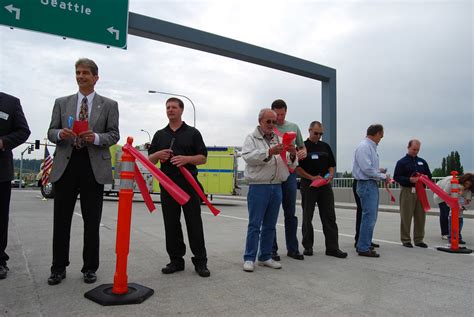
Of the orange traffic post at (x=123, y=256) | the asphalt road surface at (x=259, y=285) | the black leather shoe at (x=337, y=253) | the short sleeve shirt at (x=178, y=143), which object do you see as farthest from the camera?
the black leather shoe at (x=337, y=253)

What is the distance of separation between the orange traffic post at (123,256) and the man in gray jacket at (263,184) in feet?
4.93

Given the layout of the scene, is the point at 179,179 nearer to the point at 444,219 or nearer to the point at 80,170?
the point at 80,170

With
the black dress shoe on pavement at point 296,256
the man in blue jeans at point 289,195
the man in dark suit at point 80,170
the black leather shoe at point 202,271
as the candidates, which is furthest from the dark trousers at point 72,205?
the black dress shoe on pavement at point 296,256

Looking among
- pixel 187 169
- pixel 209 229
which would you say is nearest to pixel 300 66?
pixel 209 229

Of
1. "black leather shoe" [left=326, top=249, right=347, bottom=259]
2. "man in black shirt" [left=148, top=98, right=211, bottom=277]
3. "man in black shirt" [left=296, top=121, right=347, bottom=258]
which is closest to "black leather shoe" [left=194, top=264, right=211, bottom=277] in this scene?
"man in black shirt" [left=148, top=98, right=211, bottom=277]

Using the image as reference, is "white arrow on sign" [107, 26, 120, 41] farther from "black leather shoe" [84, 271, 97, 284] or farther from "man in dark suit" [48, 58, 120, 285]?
"black leather shoe" [84, 271, 97, 284]

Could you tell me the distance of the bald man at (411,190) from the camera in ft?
21.3

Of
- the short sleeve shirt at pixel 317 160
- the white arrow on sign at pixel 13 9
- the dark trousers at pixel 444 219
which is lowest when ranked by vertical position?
the dark trousers at pixel 444 219

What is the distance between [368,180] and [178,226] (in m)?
2.97

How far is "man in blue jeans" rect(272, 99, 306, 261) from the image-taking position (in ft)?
16.5

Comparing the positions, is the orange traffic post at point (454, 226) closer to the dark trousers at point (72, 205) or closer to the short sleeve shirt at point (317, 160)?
the short sleeve shirt at point (317, 160)

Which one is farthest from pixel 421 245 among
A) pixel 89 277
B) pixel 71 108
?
pixel 71 108

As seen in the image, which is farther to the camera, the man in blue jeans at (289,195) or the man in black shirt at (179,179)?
the man in blue jeans at (289,195)

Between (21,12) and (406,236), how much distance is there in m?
9.50
